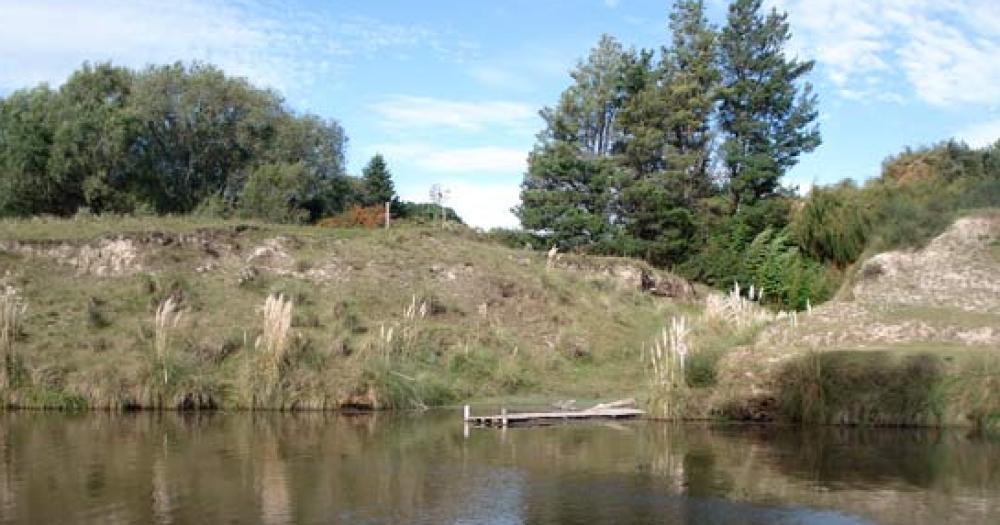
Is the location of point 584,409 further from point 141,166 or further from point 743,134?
point 141,166

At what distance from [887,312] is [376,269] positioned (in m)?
18.2

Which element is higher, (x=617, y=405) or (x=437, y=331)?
(x=437, y=331)

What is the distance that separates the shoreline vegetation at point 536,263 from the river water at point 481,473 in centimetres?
232

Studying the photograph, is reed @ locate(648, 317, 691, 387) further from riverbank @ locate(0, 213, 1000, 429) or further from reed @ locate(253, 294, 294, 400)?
reed @ locate(253, 294, 294, 400)

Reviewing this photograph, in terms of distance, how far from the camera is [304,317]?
32.9 m

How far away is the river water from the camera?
1388 cm

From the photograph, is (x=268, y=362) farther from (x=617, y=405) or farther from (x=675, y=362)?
(x=675, y=362)

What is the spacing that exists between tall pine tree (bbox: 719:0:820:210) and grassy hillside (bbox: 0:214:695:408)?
11571 millimetres

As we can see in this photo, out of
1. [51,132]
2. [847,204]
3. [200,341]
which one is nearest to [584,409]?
[200,341]

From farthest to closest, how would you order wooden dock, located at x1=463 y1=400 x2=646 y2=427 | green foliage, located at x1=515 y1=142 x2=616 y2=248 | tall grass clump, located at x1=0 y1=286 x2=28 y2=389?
green foliage, located at x1=515 y1=142 x2=616 y2=248, tall grass clump, located at x1=0 y1=286 x2=28 y2=389, wooden dock, located at x1=463 y1=400 x2=646 y2=427

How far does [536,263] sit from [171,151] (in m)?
30.5

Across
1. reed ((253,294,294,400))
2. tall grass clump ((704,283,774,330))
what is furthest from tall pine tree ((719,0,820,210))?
reed ((253,294,294,400))

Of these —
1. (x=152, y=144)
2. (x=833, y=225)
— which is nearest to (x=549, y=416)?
(x=833, y=225)

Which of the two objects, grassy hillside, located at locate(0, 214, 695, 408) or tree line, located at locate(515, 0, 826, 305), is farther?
tree line, located at locate(515, 0, 826, 305)
